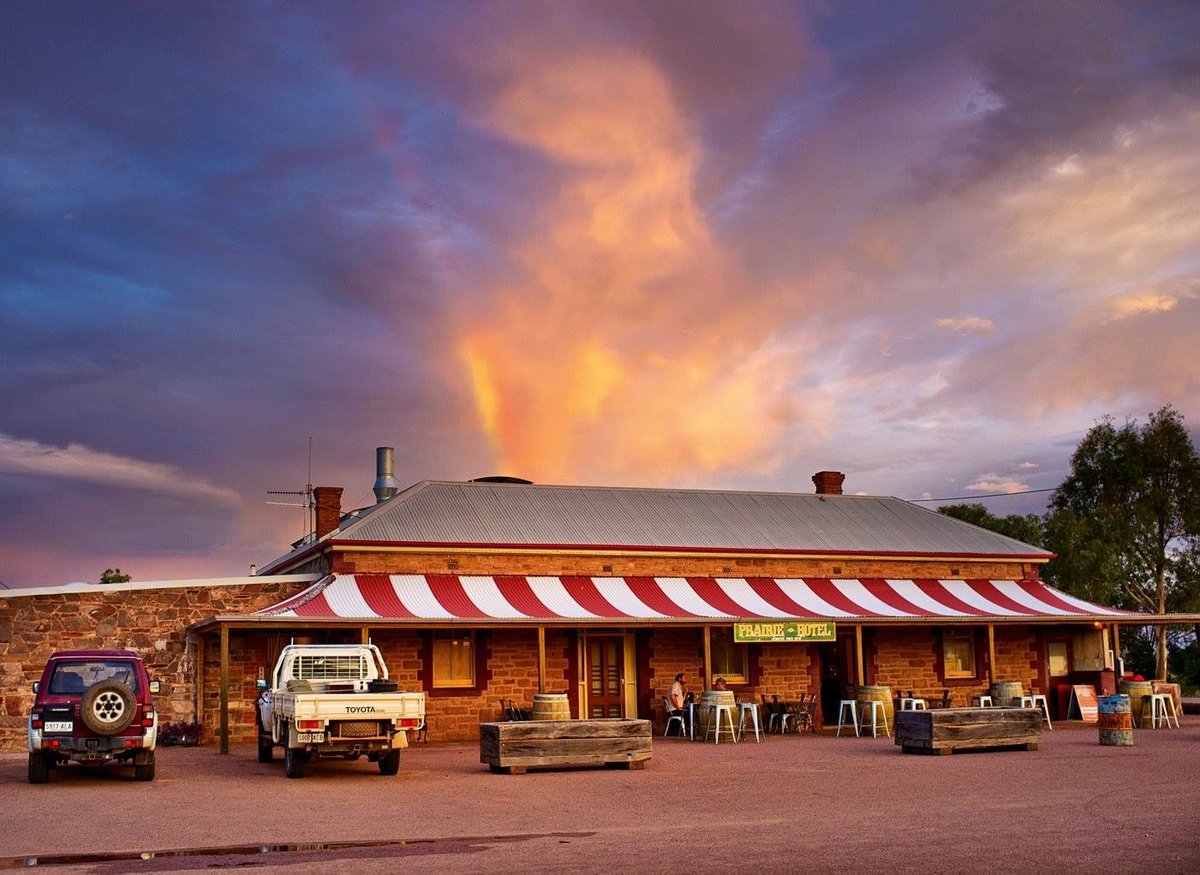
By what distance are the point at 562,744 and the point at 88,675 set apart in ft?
19.6

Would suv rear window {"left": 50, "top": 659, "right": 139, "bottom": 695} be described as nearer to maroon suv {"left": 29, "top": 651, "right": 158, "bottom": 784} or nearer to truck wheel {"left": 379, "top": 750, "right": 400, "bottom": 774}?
maroon suv {"left": 29, "top": 651, "right": 158, "bottom": 784}

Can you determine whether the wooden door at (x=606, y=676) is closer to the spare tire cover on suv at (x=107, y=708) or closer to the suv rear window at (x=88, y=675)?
the suv rear window at (x=88, y=675)

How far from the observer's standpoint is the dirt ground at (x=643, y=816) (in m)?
9.05

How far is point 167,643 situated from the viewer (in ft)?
78.4

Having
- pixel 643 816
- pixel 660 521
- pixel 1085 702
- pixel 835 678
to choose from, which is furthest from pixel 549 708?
pixel 1085 702

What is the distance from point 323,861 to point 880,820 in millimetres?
4559

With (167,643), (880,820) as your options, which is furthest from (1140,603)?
(880,820)

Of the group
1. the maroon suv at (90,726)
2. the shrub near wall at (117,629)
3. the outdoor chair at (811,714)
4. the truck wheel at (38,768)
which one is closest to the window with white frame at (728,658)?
the outdoor chair at (811,714)

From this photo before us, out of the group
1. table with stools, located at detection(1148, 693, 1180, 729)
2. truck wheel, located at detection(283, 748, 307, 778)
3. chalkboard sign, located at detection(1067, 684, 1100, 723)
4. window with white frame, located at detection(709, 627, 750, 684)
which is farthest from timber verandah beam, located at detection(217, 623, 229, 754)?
chalkboard sign, located at detection(1067, 684, 1100, 723)

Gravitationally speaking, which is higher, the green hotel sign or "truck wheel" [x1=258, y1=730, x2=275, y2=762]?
the green hotel sign

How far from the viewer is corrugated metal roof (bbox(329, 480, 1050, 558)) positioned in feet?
87.7

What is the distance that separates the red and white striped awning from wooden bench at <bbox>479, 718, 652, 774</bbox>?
6.01 meters

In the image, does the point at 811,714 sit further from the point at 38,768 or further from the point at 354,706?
the point at 38,768

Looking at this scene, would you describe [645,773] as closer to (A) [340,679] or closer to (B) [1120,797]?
(A) [340,679]
